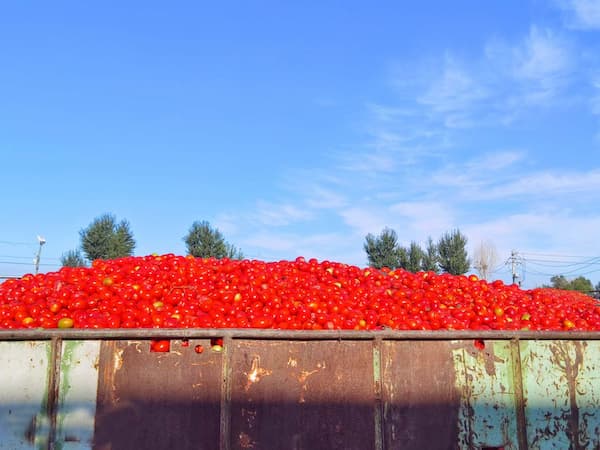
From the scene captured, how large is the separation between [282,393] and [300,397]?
183mm

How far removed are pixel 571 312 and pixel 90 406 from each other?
6160 millimetres

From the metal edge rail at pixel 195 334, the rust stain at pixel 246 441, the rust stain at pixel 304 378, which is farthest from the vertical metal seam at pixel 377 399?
the rust stain at pixel 246 441

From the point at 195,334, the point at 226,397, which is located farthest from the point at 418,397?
the point at 195,334

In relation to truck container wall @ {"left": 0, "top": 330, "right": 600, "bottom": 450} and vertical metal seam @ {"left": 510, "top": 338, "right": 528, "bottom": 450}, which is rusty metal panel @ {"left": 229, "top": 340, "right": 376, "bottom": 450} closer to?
truck container wall @ {"left": 0, "top": 330, "right": 600, "bottom": 450}

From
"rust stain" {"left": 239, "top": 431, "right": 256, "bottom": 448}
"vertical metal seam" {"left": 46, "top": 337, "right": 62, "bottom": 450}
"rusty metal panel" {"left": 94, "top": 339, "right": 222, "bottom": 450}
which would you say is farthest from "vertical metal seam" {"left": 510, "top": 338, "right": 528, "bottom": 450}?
"vertical metal seam" {"left": 46, "top": 337, "right": 62, "bottom": 450}

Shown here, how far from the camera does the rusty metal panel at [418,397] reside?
15.5 feet

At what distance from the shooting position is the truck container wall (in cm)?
456

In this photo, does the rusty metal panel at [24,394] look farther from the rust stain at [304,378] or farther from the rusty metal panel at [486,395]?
the rusty metal panel at [486,395]

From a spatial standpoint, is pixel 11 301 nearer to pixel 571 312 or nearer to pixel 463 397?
pixel 463 397

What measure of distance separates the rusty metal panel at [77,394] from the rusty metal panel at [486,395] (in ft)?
11.9

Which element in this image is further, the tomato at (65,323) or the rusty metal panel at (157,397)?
the tomato at (65,323)

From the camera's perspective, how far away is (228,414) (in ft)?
15.0

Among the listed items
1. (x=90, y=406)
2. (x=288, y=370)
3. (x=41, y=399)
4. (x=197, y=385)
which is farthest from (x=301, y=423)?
(x=41, y=399)

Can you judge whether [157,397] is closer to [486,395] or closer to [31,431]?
[31,431]
